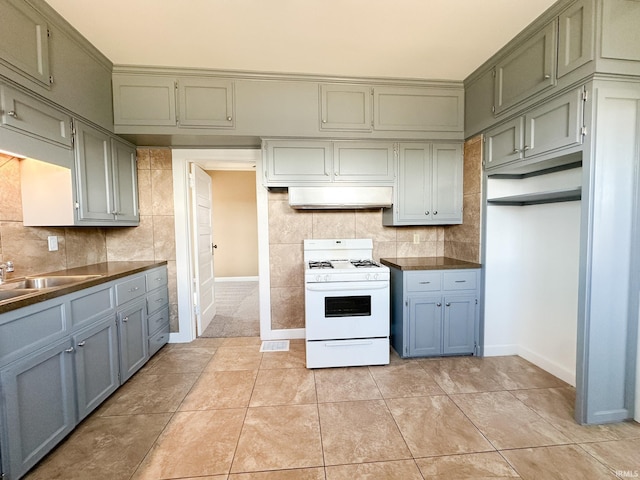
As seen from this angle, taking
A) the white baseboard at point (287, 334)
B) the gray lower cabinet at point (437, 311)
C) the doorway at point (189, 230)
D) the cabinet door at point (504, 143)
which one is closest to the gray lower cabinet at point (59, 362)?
the doorway at point (189, 230)

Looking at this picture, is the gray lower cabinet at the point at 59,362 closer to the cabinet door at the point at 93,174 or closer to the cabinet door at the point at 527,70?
the cabinet door at the point at 93,174

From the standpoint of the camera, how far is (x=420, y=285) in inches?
101

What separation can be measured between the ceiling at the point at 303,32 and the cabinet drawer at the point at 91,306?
6.13ft

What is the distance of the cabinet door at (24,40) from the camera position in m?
1.53

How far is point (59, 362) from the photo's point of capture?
157 cm

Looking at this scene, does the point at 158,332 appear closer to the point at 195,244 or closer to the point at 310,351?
the point at 195,244

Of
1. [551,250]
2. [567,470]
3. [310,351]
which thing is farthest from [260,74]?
[567,470]

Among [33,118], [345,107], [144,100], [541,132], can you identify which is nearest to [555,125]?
[541,132]

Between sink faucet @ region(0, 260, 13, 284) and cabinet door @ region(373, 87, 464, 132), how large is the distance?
303 centimetres

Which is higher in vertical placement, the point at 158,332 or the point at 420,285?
the point at 420,285

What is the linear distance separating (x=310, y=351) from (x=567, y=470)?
1710 millimetres

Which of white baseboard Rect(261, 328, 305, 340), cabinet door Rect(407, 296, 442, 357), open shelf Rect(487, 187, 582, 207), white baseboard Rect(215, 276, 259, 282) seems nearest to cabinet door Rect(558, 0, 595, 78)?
open shelf Rect(487, 187, 582, 207)

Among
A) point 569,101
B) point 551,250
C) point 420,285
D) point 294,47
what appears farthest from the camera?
point 420,285

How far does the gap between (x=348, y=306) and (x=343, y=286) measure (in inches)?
7.7
